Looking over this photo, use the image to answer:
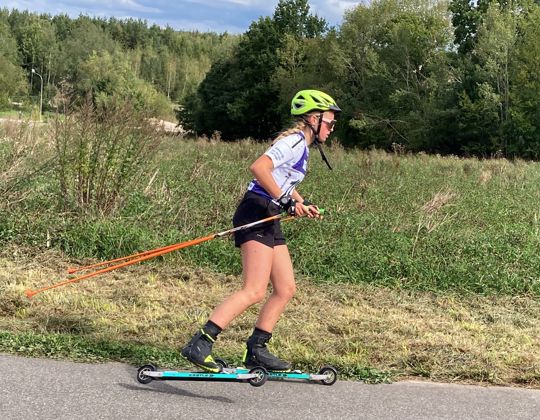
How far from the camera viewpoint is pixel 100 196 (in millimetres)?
8719

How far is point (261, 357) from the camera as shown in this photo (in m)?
4.20

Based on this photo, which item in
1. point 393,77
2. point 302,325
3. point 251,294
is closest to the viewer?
point 251,294

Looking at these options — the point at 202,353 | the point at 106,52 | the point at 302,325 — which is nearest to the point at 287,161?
the point at 202,353

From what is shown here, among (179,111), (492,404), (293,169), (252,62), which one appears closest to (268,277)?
(293,169)

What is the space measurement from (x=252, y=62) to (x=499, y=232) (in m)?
58.2

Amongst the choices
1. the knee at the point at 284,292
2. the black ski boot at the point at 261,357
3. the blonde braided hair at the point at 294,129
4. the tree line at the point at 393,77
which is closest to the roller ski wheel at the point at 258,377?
the black ski boot at the point at 261,357

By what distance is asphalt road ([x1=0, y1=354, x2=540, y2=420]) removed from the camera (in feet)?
12.0

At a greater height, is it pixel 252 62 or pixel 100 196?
pixel 252 62

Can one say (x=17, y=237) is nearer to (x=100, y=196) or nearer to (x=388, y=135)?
(x=100, y=196)

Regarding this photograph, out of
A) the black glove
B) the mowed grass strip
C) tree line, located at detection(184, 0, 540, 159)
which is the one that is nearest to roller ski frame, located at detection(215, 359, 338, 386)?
the mowed grass strip

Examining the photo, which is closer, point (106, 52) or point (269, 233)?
point (269, 233)

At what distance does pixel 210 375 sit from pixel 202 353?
0.16 m

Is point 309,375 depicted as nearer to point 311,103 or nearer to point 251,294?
point 251,294

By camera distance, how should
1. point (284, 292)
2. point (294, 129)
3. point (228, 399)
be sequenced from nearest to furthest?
point (228, 399)
point (294, 129)
point (284, 292)
